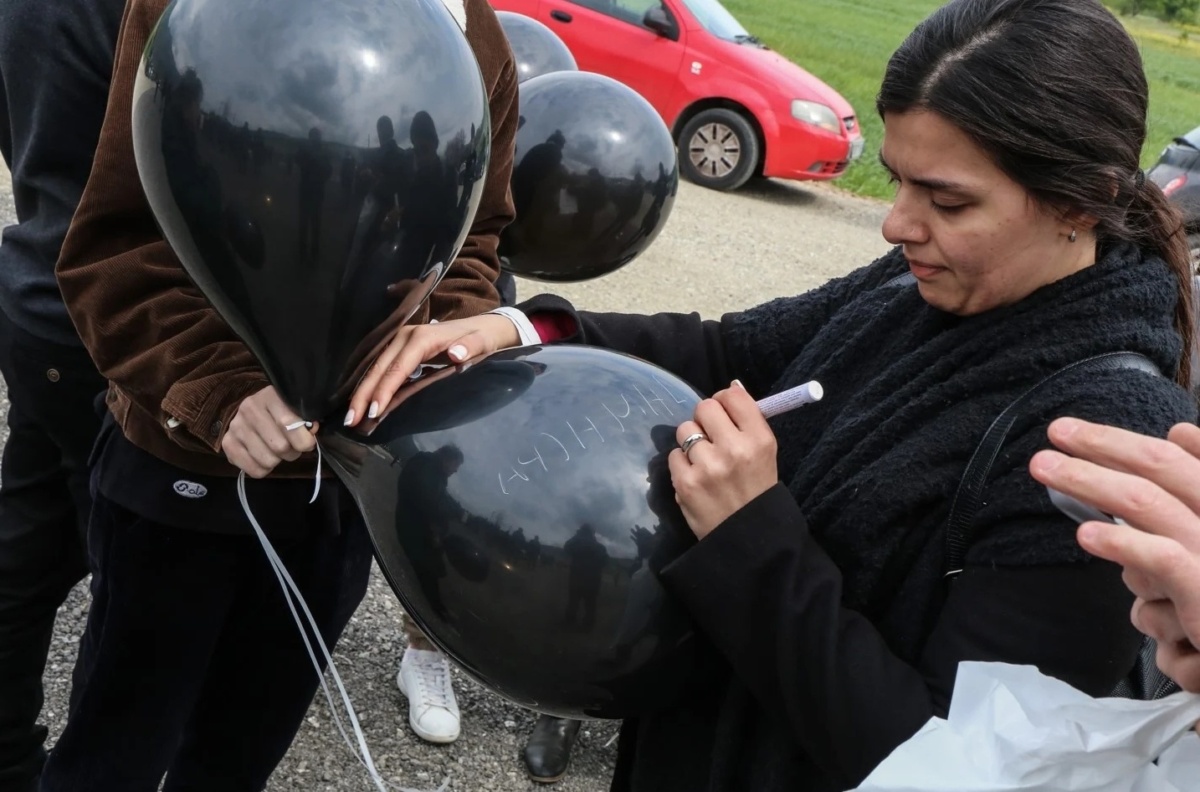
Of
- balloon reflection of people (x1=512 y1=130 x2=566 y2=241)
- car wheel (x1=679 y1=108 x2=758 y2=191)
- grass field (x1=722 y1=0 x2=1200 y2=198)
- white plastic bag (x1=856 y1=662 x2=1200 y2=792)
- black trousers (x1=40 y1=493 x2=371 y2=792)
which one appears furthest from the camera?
grass field (x1=722 y1=0 x2=1200 y2=198)

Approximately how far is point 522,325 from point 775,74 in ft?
27.7

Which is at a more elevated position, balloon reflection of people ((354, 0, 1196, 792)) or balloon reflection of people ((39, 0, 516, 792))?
balloon reflection of people ((354, 0, 1196, 792))

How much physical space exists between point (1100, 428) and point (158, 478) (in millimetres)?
1347

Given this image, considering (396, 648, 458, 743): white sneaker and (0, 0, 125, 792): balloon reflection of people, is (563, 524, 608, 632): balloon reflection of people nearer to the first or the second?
(0, 0, 125, 792): balloon reflection of people

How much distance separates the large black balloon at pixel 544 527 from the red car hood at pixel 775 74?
8.62 metres

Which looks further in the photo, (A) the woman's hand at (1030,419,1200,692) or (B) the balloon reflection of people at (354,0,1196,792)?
(B) the balloon reflection of people at (354,0,1196,792)

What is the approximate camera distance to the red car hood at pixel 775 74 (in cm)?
964

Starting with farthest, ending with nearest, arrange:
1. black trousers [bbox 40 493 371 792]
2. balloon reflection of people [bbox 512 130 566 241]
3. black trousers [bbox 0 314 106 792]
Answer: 1. balloon reflection of people [bbox 512 130 566 241]
2. black trousers [bbox 0 314 106 792]
3. black trousers [bbox 40 493 371 792]

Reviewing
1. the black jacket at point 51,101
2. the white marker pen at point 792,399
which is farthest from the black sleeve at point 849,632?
the black jacket at point 51,101

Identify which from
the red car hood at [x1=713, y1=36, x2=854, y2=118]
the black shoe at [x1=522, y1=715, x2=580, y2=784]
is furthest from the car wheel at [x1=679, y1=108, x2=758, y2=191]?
the black shoe at [x1=522, y1=715, x2=580, y2=784]

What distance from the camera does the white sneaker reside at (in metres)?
3.11

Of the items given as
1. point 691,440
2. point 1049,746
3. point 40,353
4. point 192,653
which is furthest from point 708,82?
A: point 1049,746

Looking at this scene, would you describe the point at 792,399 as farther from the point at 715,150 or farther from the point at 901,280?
the point at 715,150

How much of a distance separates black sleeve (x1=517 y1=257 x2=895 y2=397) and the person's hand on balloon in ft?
1.53
